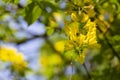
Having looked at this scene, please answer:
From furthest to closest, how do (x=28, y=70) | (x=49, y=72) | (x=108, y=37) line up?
(x=49, y=72) < (x=28, y=70) < (x=108, y=37)

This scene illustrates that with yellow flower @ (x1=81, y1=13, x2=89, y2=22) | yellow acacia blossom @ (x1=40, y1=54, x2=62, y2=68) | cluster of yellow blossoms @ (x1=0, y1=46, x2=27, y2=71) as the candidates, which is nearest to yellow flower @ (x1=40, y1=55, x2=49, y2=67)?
yellow acacia blossom @ (x1=40, y1=54, x2=62, y2=68)

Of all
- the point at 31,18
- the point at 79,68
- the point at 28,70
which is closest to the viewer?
the point at 31,18

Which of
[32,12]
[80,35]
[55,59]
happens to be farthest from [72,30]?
[55,59]

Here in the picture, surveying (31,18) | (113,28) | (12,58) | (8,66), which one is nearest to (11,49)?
(12,58)

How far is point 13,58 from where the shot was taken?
2961mm

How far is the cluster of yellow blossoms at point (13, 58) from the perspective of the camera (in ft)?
8.91

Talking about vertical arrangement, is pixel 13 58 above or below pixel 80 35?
above

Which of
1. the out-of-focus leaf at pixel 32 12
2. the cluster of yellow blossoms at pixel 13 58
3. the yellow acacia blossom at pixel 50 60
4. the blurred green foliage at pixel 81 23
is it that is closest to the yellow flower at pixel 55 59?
the yellow acacia blossom at pixel 50 60

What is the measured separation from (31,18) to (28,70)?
3.56 feet

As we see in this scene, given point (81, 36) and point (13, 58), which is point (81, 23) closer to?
point (81, 36)

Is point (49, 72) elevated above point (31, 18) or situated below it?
above

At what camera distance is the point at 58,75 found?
3.60 m

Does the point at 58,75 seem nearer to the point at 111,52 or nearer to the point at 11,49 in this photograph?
the point at 11,49

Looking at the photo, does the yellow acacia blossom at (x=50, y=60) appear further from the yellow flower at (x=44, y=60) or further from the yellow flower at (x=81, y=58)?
the yellow flower at (x=81, y=58)
